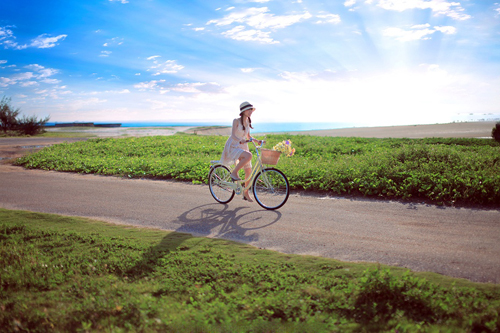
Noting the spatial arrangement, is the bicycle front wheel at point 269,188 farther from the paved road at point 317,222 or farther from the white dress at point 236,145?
the white dress at point 236,145

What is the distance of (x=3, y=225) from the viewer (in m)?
6.02

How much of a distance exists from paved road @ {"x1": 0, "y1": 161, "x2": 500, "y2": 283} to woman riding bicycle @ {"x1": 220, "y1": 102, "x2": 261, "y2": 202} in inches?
38.9

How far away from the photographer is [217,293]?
3676 mm

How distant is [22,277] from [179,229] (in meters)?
2.49

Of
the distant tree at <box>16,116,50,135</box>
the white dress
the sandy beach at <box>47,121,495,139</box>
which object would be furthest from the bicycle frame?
the distant tree at <box>16,116,50,135</box>

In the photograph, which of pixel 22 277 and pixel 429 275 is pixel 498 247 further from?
pixel 22 277

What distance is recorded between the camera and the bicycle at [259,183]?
6961 mm

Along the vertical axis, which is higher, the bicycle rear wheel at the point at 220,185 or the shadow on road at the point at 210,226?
the bicycle rear wheel at the point at 220,185

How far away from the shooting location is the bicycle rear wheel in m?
7.66

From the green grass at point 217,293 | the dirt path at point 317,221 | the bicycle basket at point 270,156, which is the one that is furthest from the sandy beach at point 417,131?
the green grass at point 217,293

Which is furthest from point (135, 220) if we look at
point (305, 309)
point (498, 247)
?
point (498, 247)

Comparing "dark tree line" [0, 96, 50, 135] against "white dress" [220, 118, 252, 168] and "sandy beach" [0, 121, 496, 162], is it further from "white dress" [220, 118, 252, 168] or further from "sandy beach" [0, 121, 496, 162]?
"white dress" [220, 118, 252, 168]

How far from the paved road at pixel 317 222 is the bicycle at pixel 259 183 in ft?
0.81

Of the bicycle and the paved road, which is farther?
the bicycle
